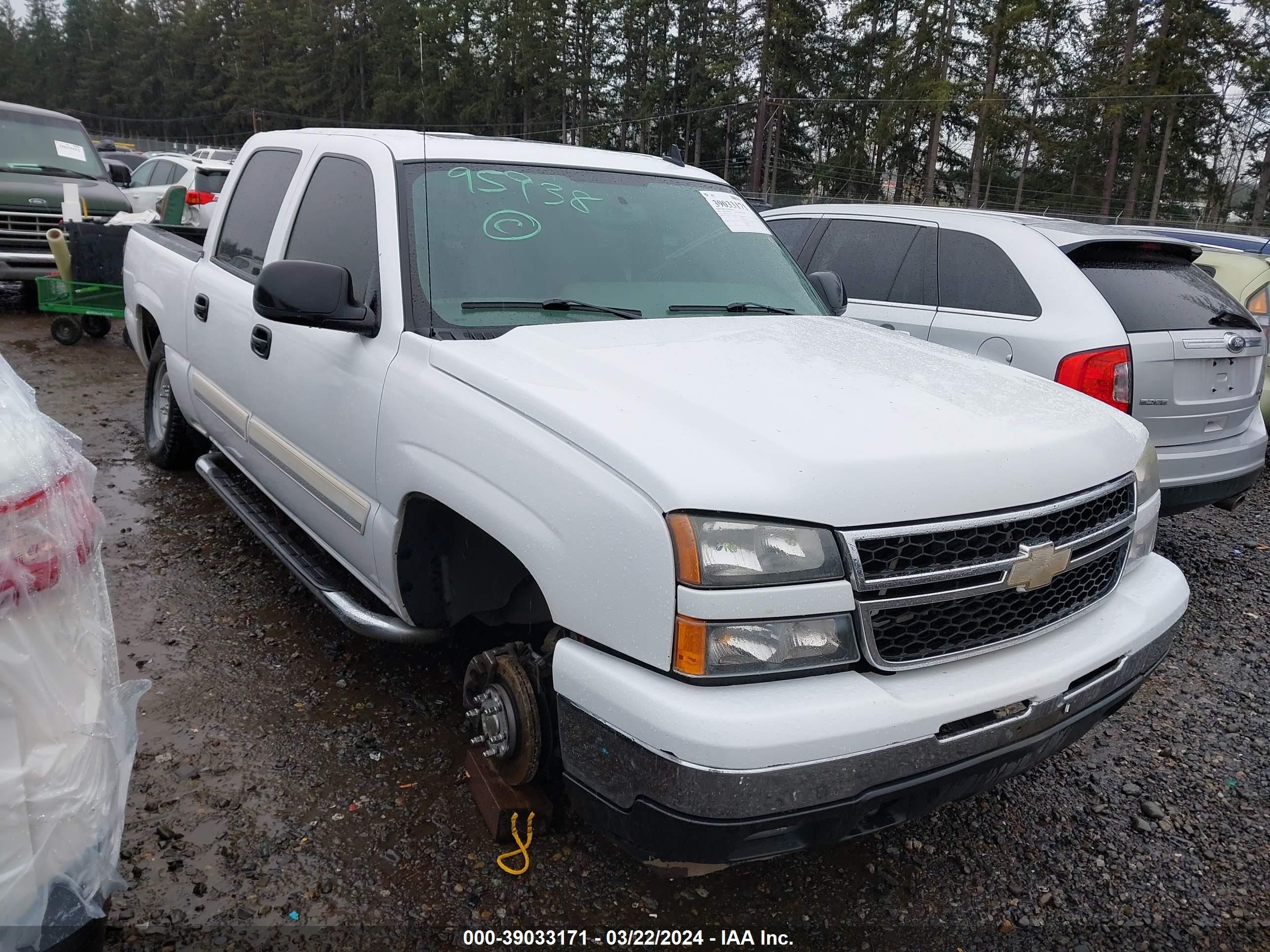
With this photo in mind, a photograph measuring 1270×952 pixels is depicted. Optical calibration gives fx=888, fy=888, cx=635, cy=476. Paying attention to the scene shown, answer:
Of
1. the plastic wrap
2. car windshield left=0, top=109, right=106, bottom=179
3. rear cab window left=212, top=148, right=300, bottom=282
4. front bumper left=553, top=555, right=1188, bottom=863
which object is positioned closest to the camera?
the plastic wrap

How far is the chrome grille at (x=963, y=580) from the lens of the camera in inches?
72.9

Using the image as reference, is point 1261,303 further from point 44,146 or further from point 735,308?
point 44,146

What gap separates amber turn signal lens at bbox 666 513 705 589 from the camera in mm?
1746

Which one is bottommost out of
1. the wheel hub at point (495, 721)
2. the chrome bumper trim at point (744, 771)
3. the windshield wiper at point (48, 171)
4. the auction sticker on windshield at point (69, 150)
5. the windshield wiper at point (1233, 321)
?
the wheel hub at point (495, 721)

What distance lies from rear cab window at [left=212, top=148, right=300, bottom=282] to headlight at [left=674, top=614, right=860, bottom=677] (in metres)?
2.71

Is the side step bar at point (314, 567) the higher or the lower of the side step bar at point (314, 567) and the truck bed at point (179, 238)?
the lower

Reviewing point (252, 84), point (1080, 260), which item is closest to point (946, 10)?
point (1080, 260)

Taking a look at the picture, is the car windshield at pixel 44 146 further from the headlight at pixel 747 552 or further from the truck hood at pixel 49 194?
the headlight at pixel 747 552

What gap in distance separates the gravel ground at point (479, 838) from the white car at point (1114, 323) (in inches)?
45.7

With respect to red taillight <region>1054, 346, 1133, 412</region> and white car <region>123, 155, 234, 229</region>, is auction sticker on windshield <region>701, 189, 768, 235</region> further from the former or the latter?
white car <region>123, 155, 234, 229</region>

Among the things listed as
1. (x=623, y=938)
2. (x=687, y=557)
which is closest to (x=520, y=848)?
(x=623, y=938)

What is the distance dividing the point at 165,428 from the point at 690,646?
175 inches

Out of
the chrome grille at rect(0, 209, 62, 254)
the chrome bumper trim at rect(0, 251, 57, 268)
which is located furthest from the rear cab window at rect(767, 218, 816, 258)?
the chrome grille at rect(0, 209, 62, 254)

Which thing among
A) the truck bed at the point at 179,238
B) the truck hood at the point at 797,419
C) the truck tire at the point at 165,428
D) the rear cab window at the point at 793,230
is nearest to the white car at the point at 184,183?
the truck bed at the point at 179,238
